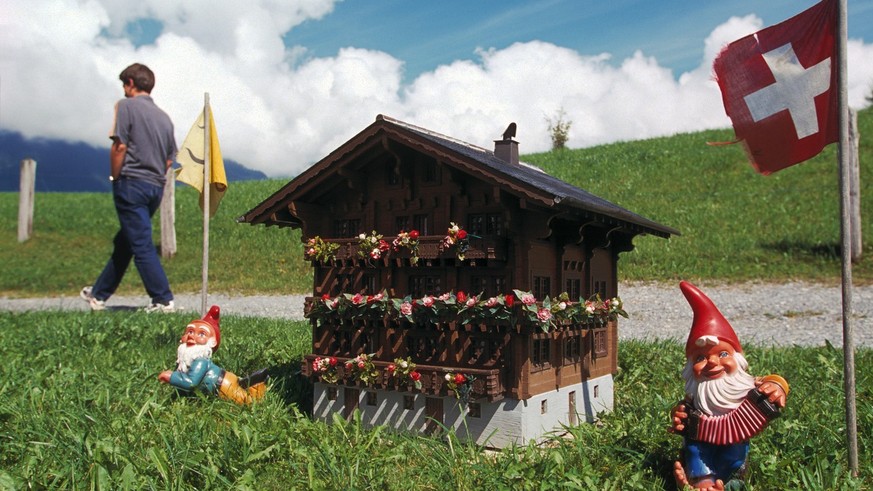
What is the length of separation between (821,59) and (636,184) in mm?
21075

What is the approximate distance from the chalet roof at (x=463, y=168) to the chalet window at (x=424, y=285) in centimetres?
113

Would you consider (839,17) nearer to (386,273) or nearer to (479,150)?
(479,150)

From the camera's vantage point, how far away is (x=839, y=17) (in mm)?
5121

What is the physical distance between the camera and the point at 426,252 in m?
6.45

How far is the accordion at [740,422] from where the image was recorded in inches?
191

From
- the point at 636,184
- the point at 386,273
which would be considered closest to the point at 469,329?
the point at 386,273

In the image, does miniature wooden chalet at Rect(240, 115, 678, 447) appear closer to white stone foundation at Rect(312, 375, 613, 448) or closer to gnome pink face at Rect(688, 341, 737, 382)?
white stone foundation at Rect(312, 375, 613, 448)

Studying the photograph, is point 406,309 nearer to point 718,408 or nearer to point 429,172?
point 429,172

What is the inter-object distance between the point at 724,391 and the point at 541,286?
Result: 1.99 metres

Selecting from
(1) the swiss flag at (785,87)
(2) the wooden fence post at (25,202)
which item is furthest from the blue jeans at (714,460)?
(2) the wooden fence post at (25,202)

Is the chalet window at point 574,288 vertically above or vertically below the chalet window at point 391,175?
below

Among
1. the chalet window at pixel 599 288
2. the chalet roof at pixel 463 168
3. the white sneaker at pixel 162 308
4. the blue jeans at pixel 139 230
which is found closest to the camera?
the chalet roof at pixel 463 168

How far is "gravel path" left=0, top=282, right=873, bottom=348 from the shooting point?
11.5 m

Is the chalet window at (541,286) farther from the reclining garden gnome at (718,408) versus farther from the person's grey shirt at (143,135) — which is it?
the person's grey shirt at (143,135)
